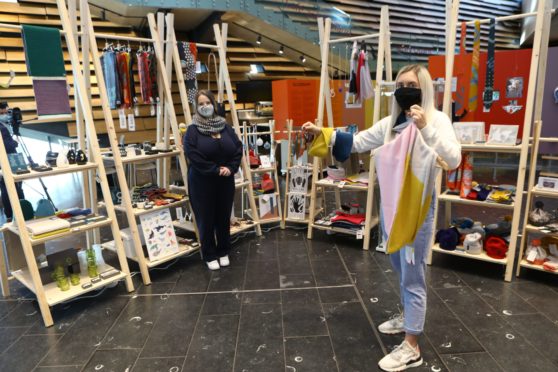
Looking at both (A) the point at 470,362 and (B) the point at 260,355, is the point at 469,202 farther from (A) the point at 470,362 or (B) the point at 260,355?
(B) the point at 260,355

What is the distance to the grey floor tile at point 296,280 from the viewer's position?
9.79 feet

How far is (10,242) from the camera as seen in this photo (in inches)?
112

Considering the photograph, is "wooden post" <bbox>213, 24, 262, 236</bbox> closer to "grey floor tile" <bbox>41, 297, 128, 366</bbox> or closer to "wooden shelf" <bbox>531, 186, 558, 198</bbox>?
"grey floor tile" <bbox>41, 297, 128, 366</bbox>

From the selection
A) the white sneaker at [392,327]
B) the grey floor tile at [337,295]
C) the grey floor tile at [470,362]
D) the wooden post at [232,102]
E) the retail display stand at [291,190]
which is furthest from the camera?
the retail display stand at [291,190]

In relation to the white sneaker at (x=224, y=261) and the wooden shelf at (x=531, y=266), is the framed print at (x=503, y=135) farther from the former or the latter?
the white sneaker at (x=224, y=261)

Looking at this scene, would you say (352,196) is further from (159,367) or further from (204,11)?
(204,11)

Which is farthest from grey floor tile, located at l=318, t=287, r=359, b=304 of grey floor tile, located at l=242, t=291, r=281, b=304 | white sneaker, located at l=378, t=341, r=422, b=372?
white sneaker, located at l=378, t=341, r=422, b=372

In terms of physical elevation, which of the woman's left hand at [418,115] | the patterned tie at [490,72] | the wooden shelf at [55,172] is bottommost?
the wooden shelf at [55,172]

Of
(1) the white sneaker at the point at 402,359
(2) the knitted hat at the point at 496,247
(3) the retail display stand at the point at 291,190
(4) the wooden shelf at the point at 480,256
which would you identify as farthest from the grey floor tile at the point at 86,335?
(2) the knitted hat at the point at 496,247

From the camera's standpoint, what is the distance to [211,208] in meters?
3.27

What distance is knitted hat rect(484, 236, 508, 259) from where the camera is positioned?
2.97 meters

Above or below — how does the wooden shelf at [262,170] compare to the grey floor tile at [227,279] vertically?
above

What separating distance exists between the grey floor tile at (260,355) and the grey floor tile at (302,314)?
14 centimetres

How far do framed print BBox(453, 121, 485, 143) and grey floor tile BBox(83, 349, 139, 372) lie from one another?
280cm
